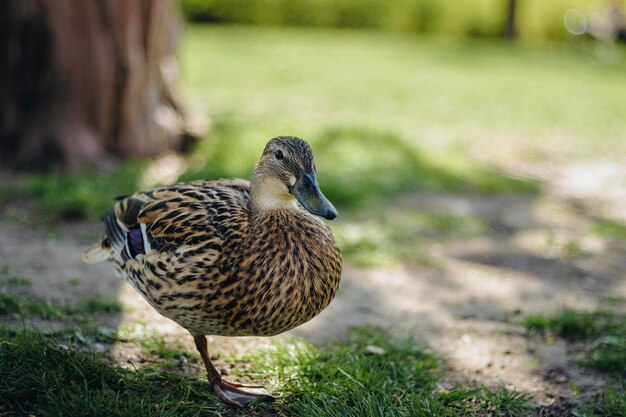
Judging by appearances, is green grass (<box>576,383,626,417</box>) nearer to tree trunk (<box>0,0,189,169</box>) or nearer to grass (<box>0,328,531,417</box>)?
grass (<box>0,328,531,417</box>)

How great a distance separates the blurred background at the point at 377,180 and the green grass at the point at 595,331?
12 millimetres

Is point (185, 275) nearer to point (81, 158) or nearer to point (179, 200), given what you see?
point (179, 200)

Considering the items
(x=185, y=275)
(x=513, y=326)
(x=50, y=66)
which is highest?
(x=50, y=66)

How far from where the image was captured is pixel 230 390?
3275mm

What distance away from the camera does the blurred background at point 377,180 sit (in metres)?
4.32

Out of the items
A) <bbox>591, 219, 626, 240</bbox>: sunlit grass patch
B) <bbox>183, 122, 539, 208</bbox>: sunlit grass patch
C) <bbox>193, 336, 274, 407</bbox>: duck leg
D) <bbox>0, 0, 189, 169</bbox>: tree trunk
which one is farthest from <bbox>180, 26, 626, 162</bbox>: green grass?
<bbox>193, 336, 274, 407</bbox>: duck leg

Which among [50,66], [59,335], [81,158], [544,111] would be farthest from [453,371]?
[544,111]

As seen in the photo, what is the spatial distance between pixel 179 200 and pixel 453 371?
5.46 feet

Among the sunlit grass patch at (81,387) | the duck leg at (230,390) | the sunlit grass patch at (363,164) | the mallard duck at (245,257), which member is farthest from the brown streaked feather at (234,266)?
the sunlit grass patch at (363,164)

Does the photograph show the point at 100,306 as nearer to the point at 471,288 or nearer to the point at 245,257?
the point at 245,257

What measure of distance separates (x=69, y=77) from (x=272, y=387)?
4362mm

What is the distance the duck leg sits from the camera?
10.5 feet

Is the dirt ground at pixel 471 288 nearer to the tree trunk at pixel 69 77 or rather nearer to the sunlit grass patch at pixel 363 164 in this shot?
the sunlit grass patch at pixel 363 164

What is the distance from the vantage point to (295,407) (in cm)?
320
